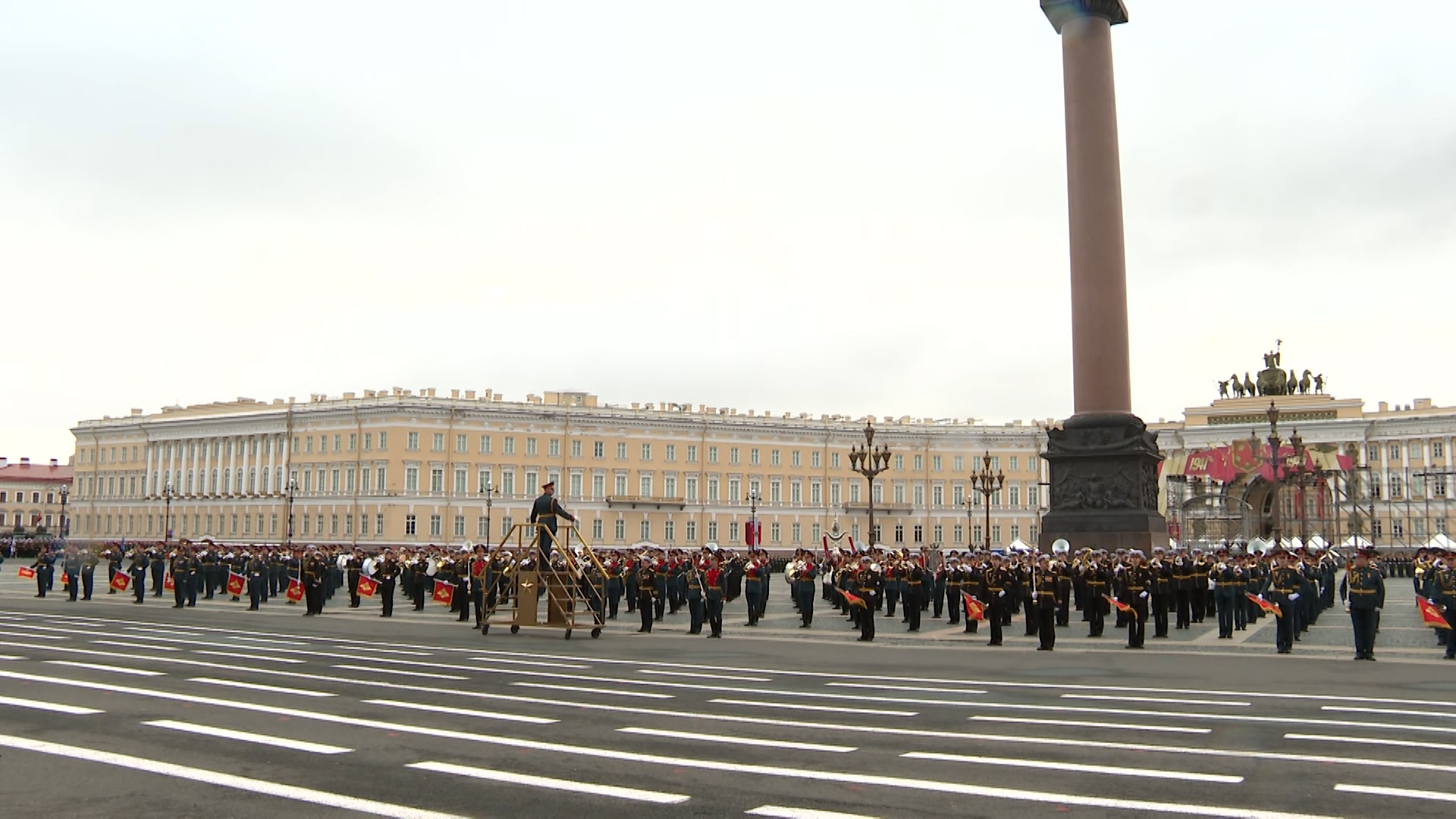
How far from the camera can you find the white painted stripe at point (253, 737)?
9398 millimetres

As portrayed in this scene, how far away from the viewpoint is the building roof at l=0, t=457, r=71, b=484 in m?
146

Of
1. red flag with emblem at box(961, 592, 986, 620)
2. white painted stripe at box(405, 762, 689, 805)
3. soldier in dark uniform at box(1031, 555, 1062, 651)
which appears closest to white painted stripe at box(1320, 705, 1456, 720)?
soldier in dark uniform at box(1031, 555, 1062, 651)

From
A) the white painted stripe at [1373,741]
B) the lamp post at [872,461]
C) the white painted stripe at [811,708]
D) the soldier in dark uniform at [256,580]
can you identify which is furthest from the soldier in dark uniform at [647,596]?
the white painted stripe at [1373,741]

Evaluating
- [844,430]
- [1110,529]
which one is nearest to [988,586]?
[1110,529]

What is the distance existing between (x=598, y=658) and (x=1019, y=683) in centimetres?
636

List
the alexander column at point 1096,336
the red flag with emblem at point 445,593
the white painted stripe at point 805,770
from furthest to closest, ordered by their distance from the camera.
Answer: the alexander column at point 1096,336, the red flag with emblem at point 445,593, the white painted stripe at point 805,770

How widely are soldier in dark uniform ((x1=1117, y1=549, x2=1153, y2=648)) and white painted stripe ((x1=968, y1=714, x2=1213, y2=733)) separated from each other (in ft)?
30.9

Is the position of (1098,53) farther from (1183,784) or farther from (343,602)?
(1183,784)

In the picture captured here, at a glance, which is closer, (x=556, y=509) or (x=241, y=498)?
(x=556, y=509)

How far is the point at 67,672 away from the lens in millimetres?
14742

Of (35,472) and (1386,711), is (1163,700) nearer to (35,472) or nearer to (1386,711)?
(1386,711)

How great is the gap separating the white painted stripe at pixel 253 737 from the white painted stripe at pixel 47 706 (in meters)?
1.12

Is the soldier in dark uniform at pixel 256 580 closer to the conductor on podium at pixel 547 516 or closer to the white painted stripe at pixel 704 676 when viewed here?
the conductor on podium at pixel 547 516

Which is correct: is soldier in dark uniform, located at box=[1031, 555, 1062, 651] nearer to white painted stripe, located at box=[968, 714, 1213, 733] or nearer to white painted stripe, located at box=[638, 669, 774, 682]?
white painted stripe, located at box=[638, 669, 774, 682]
